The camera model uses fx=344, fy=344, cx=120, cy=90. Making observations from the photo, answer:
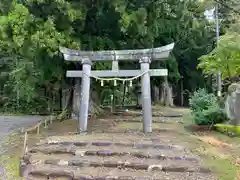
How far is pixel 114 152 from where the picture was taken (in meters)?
8.48

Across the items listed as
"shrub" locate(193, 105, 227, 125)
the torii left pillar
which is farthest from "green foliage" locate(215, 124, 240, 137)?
the torii left pillar

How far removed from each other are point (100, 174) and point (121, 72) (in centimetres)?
478

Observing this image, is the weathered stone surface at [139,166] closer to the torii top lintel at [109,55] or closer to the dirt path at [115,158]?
the dirt path at [115,158]

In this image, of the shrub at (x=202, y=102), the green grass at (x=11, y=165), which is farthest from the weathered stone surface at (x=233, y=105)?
the green grass at (x=11, y=165)

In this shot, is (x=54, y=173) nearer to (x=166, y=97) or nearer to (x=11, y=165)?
(x=11, y=165)

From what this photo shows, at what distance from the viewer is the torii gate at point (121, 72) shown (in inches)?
436

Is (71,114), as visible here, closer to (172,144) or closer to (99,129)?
(99,129)

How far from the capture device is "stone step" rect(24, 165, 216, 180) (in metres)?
7.19

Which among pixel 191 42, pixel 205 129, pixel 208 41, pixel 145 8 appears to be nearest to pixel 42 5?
pixel 145 8

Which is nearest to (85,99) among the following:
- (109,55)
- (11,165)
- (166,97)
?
(109,55)

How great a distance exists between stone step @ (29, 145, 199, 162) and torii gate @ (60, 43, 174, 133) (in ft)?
7.27

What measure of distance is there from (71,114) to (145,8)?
522 cm

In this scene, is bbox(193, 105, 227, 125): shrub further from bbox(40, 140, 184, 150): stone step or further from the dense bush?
bbox(40, 140, 184, 150): stone step

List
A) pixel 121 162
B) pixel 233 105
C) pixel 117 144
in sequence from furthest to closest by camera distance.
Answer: pixel 233 105, pixel 117 144, pixel 121 162
